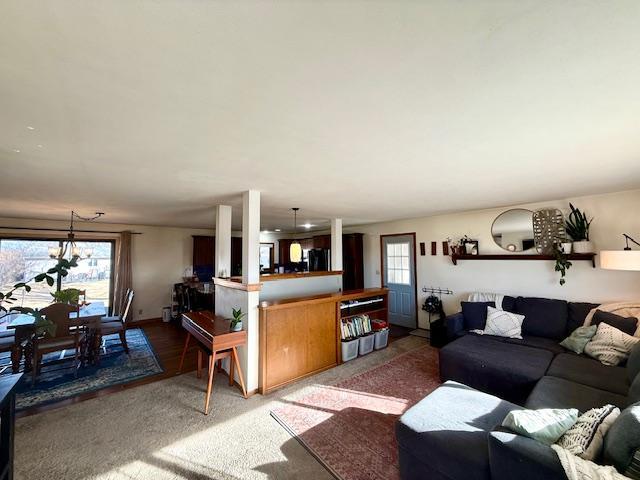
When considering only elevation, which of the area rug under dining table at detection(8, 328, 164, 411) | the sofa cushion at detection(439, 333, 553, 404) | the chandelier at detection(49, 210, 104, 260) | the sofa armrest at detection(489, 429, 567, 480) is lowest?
the area rug under dining table at detection(8, 328, 164, 411)

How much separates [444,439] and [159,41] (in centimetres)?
240

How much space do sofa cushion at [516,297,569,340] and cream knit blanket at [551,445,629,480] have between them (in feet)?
9.31

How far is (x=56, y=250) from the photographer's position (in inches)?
190

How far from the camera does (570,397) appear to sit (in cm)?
203

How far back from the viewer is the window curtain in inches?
226

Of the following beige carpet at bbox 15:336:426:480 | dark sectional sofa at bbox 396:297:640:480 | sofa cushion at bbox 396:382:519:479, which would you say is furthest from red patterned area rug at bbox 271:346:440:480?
sofa cushion at bbox 396:382:519:479

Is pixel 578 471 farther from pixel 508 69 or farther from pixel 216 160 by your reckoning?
pixel 216 160

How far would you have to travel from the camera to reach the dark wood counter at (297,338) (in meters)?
3.02

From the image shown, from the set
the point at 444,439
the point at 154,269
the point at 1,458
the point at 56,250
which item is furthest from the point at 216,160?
the point at 154,269

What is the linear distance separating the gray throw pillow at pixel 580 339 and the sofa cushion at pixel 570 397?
896mm

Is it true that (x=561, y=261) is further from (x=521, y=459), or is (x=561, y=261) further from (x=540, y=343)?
(x=521, y=459)

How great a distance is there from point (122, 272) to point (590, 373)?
7.67 meters

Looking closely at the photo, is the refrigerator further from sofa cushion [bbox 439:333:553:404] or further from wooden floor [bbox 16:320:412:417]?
sofa cushion [bbox 439:333:553:404]

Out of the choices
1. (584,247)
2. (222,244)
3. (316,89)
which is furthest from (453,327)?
(316,89)
